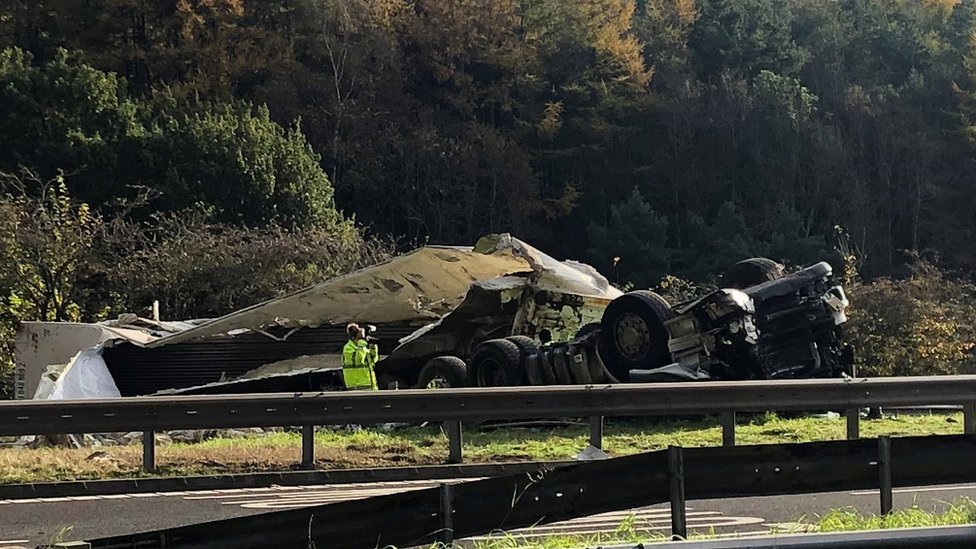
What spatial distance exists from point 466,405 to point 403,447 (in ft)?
4.43

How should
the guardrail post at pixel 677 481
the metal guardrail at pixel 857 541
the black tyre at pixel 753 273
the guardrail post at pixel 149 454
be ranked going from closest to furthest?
the metal guardrail at pixel 857 541 < the guardrail post at pixel 677 481 < the guardrail post at pixel 149 454 < the black tyre at pixel 753 273

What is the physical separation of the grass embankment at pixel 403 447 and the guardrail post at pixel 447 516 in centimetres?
593

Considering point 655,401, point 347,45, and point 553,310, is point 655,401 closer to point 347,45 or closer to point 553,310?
point 553,310

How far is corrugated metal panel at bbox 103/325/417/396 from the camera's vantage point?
17.1m

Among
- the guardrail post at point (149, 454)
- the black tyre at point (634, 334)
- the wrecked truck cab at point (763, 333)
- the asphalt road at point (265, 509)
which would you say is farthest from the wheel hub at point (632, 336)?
the guardrail post at point (149, 454)

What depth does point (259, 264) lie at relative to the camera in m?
27.3

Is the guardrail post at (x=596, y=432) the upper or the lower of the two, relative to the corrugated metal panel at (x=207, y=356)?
lower

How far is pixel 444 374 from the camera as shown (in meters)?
15.7

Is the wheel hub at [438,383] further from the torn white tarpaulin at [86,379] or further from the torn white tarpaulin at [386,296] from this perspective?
the torn white tarpaulin at [86,379]

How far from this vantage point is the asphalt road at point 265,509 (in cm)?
727

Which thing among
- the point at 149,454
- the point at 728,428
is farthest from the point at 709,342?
the point at 149,454

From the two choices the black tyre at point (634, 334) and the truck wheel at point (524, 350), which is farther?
the truck wheel at point (524, 350)

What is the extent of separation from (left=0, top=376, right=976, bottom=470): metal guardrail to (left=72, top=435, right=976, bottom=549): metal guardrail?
5054 millimetres

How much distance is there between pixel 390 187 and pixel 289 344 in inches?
1369
